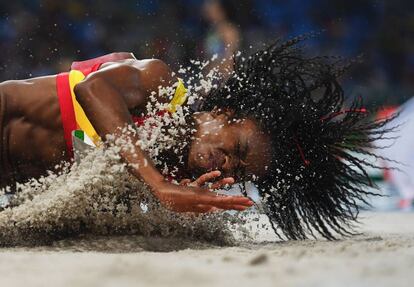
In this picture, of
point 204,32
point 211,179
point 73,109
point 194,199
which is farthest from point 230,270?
point 204,32

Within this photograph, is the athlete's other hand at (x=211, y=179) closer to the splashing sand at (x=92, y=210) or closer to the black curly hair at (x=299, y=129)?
the splashing sand at (x=92, y=210)

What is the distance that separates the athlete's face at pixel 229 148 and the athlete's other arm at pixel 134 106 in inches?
10.4

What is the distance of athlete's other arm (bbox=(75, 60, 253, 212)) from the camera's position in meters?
2.42

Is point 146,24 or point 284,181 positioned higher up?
point 146,24

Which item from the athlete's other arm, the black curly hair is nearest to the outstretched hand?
the athlete's other arm

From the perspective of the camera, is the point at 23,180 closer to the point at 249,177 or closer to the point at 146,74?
the point at 146,74

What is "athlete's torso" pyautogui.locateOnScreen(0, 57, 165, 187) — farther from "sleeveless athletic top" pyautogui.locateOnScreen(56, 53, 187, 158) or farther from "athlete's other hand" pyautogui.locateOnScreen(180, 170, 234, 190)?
"athlete's other hand" pyautogui.locateOnScreen(180, 170, 234, 190)

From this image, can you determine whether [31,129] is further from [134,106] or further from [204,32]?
[204,32]

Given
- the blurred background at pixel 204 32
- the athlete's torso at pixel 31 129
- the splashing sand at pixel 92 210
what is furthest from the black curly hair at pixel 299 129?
the blurred background at pixel 204 32

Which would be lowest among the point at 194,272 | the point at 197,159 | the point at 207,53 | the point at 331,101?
the point at 194,272

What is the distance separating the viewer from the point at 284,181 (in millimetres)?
3088

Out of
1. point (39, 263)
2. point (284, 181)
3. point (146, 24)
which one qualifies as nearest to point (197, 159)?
point (284, 181)

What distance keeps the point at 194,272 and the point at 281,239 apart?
1.71 meters

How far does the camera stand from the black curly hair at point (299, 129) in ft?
9.92
